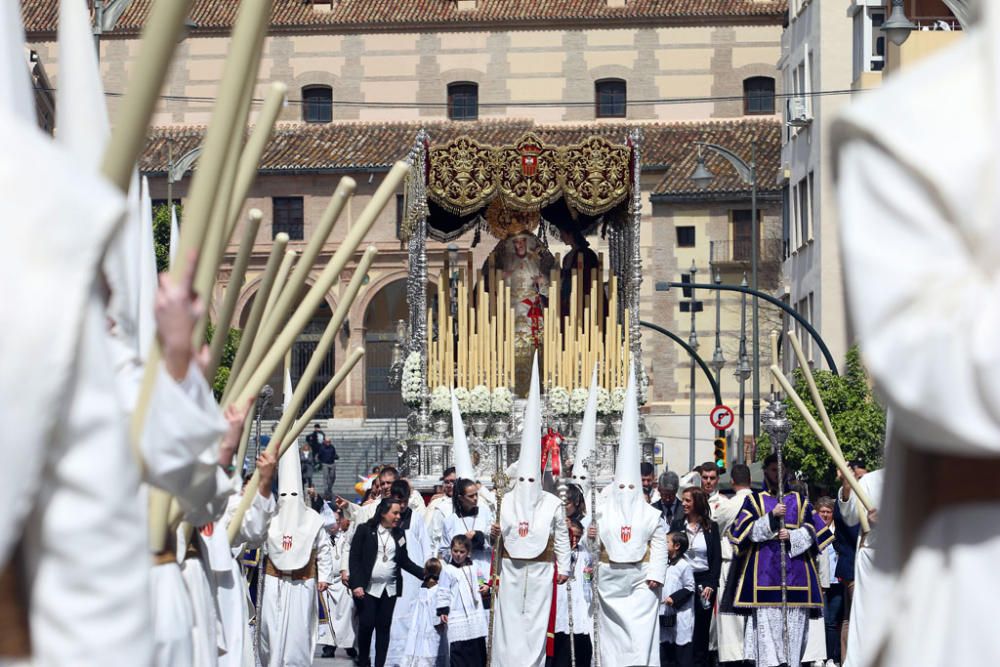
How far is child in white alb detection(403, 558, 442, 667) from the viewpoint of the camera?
1708 centimetres

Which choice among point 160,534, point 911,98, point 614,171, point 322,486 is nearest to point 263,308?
point 160,534

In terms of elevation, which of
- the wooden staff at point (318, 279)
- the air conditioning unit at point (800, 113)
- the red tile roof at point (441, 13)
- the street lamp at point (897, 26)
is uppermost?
the red tile roof at point (441, 13)

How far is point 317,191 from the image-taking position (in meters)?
63.3

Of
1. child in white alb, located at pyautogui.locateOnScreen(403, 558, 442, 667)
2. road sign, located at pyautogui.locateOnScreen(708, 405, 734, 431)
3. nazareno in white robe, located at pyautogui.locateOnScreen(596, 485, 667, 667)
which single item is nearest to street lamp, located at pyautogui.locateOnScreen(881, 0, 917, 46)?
nazareno in white robe, located at pyautogui.locateOnScreen(596, 485, 667, 667)

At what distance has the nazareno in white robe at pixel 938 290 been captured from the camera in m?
3.37

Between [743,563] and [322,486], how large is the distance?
31.7 meters

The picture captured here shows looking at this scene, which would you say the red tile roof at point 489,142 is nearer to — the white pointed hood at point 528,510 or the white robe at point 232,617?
the white pointed hood at point 528,510

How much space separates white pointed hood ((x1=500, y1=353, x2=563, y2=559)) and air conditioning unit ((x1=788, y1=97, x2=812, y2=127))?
30869 mm

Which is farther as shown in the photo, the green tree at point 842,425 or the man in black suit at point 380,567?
the green tree at point 842,425

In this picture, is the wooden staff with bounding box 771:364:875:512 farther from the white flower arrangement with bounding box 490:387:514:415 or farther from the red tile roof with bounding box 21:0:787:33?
the red tile roof with bounding box 21:0:787:33

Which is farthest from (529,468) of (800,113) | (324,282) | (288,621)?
(800,113)

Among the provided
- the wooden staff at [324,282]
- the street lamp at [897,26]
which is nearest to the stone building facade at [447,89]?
the street lamp at [897,26]

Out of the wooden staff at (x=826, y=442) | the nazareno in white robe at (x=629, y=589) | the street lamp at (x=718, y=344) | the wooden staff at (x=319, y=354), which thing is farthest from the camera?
the street lamp at (x=718, y=344)

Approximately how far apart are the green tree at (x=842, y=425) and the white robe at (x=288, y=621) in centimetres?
1559
